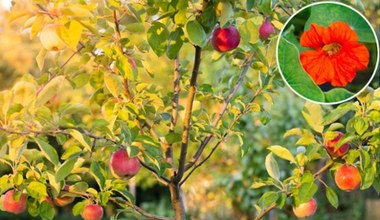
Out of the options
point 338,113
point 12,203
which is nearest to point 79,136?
point 12,203

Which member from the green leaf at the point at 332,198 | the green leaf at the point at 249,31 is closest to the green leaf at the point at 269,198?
the green leaf at the point at 332,198

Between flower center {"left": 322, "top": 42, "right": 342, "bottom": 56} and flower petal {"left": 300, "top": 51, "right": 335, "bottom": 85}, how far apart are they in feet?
0.03

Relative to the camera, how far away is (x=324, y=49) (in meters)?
1.56

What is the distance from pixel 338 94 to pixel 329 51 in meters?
0.11

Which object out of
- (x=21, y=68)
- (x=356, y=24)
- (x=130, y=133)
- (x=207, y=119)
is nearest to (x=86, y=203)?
(x=130, y=133)

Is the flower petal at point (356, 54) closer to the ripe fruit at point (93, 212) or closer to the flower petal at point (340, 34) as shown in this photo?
the flower petal at point (340, 34)

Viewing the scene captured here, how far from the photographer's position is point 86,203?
1.57 meters

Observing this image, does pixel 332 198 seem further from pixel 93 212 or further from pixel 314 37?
pixel 93 212

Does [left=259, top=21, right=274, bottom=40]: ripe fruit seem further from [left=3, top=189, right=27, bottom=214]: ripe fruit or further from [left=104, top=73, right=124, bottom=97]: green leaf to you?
[left=3, top=189, right=27, bottom=214]: ripe fruit

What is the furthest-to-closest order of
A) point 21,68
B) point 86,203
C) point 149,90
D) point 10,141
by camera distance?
1. point 21,68
2. point 149,90
3. point 86,203
4. point 10,141

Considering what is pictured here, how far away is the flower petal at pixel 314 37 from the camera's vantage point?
155 centimetres

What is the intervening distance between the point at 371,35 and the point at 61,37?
71 centimetres

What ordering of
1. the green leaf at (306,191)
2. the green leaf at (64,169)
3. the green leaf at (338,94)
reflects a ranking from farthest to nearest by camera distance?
the green leaf at (338,94) < the green leaf at (306,191) < the green leaf at (64,169)

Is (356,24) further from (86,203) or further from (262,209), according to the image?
(86,203)
